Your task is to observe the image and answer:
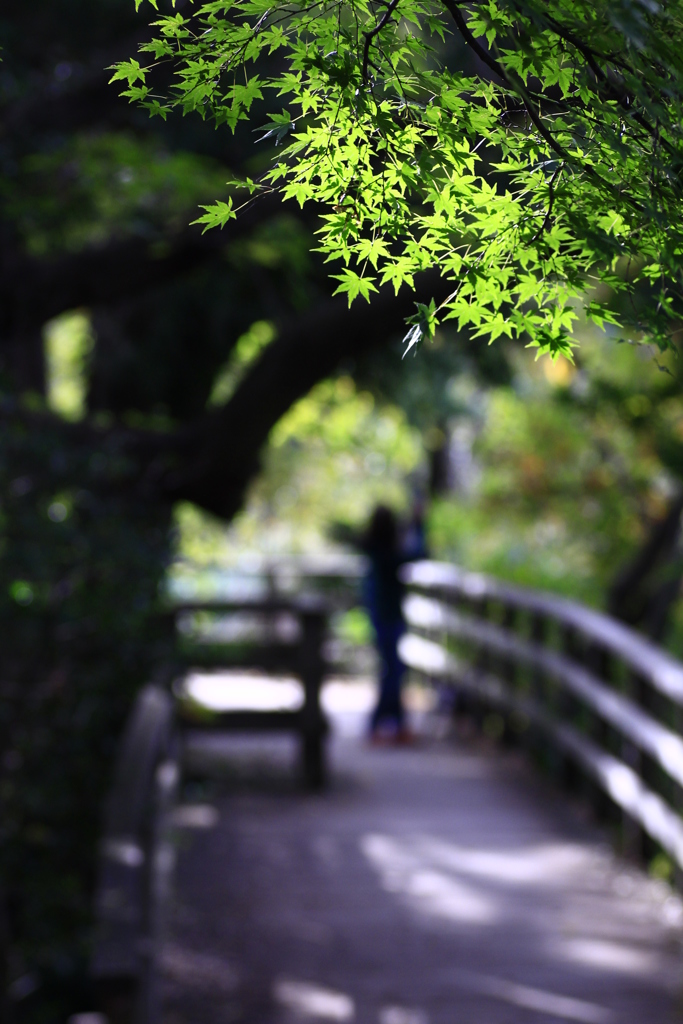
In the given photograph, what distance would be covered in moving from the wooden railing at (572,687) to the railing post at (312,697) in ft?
4.82

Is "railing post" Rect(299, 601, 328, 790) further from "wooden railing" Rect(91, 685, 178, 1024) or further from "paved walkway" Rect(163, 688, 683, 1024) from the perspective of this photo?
"wooden railing" Rect(91, 685, 178, 1024)

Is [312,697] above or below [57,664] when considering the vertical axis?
below

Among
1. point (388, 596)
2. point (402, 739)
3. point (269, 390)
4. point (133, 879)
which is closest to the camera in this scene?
point (133, 879)

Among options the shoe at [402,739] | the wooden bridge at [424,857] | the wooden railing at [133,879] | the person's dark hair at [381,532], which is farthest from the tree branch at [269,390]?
the shoe at [402,739]

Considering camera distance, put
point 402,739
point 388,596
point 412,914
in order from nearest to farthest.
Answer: point 412,914 → point 388,596 → point 402,739

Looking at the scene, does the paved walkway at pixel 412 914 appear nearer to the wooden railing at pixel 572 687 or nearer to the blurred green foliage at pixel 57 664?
the wooden railing at pixel 572 687

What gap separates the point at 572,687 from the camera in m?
7.07

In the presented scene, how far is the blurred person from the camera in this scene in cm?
902

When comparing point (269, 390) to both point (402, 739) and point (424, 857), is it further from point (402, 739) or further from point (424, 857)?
point (402, 739)

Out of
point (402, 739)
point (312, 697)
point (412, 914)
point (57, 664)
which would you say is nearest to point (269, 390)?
point (57, 664)

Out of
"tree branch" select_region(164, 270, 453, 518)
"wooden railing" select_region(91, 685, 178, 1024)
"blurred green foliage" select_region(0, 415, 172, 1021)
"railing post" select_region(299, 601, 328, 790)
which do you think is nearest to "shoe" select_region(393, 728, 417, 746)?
"railing post" select_region(299, 601, 328, 790)

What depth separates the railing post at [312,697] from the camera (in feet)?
26.2

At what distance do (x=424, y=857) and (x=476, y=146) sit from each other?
17.2 feet

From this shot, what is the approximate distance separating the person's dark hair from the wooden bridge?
93 cm
